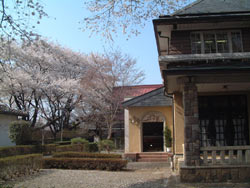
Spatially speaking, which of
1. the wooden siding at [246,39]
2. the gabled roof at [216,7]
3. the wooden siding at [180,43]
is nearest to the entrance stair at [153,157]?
the wooden siding at [180,43]

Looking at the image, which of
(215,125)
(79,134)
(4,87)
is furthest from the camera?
(79,134)

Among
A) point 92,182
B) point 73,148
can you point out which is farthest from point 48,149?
point 92,182

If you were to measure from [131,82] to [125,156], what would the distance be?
35.8 ft

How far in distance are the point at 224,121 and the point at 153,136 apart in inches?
267

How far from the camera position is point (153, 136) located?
17.5 metres

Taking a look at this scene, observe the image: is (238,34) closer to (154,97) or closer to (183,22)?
(183,22)

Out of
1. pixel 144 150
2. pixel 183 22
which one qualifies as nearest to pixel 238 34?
pixel 183 22

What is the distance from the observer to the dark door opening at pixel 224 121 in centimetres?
1130

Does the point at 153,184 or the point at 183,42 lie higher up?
the point at 183,42

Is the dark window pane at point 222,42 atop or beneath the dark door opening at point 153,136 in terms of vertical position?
atop

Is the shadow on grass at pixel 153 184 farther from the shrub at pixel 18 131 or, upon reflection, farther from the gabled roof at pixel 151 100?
the shrub at pixel 18 131

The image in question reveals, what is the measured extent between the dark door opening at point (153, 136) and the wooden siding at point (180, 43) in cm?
838

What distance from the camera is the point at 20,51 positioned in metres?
27.2

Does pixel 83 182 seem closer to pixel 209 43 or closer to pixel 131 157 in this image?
pixel 209 43
